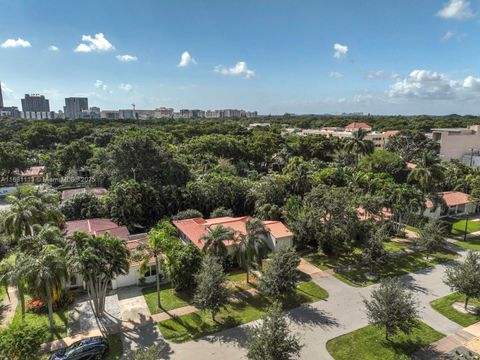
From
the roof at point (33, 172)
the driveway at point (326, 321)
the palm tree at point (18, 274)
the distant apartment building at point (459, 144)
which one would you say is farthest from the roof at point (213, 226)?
the distant apartment building at point (459, 144)

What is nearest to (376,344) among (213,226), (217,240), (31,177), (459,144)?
(217,240)

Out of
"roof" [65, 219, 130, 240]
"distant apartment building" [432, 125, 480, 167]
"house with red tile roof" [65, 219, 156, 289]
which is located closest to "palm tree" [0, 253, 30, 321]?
"house with red tile roof" [65, 219, 156, 289]

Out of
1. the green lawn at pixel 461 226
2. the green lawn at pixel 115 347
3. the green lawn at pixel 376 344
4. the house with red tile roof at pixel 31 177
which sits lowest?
the green lawn at pixel 115 347

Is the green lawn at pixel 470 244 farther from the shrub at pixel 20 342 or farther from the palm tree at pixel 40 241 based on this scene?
the shrub at pixel 20 342

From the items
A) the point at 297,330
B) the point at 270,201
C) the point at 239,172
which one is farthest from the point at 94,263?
the point at 239,172

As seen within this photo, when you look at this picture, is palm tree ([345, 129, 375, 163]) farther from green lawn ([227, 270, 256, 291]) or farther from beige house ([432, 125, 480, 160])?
green lawn ([227, 270, 256, 291])

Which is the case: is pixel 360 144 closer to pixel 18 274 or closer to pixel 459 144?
pixel 459 144

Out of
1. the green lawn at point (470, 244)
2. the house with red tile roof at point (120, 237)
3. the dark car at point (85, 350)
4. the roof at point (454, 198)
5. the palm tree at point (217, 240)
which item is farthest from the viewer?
the roof at point (454, 198)
